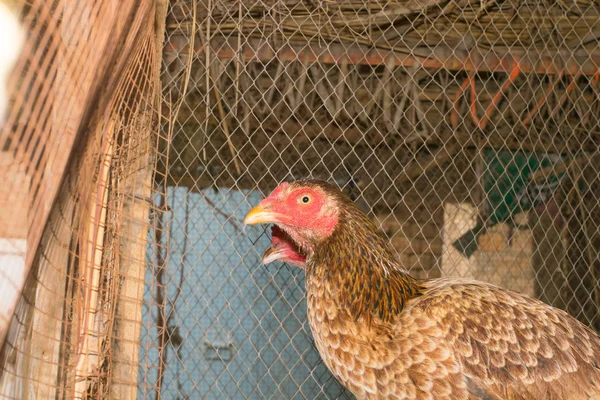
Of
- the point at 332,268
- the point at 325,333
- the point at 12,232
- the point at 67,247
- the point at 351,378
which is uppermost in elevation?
the point at 12,232

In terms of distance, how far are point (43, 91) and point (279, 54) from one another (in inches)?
76.2

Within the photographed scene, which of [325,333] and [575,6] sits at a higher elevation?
[575,6]

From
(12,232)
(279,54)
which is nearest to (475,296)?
(12,232)

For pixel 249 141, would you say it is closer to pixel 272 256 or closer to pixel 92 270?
pixel 272 256

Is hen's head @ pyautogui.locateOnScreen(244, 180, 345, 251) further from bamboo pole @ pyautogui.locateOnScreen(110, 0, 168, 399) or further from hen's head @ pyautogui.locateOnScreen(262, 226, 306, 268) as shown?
bamboo pole @ pyautogui.locateOnScreen(110, 0, 168, 399)

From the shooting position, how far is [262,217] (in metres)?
2.17

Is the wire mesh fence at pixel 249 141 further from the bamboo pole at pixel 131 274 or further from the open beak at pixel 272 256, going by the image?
the open beak at pixel 272 256

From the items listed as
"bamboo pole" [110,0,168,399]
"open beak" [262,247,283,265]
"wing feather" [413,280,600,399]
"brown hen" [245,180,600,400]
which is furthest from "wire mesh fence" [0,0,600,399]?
"wing feather" [413,280,600,399]

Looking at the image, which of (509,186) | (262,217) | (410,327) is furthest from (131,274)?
(509,186)

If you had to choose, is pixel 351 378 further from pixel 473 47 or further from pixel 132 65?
pixel 473 47

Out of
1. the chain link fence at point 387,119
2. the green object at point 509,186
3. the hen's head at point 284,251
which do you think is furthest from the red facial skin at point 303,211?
the green object at point 509,186

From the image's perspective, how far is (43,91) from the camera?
4.74 feet

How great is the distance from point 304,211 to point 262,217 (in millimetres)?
144

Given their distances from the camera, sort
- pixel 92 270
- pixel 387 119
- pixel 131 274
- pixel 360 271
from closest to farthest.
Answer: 1. pixel 92 270
2. pixel 360 271
3. pixel 131 274
4. pixel 387 119
